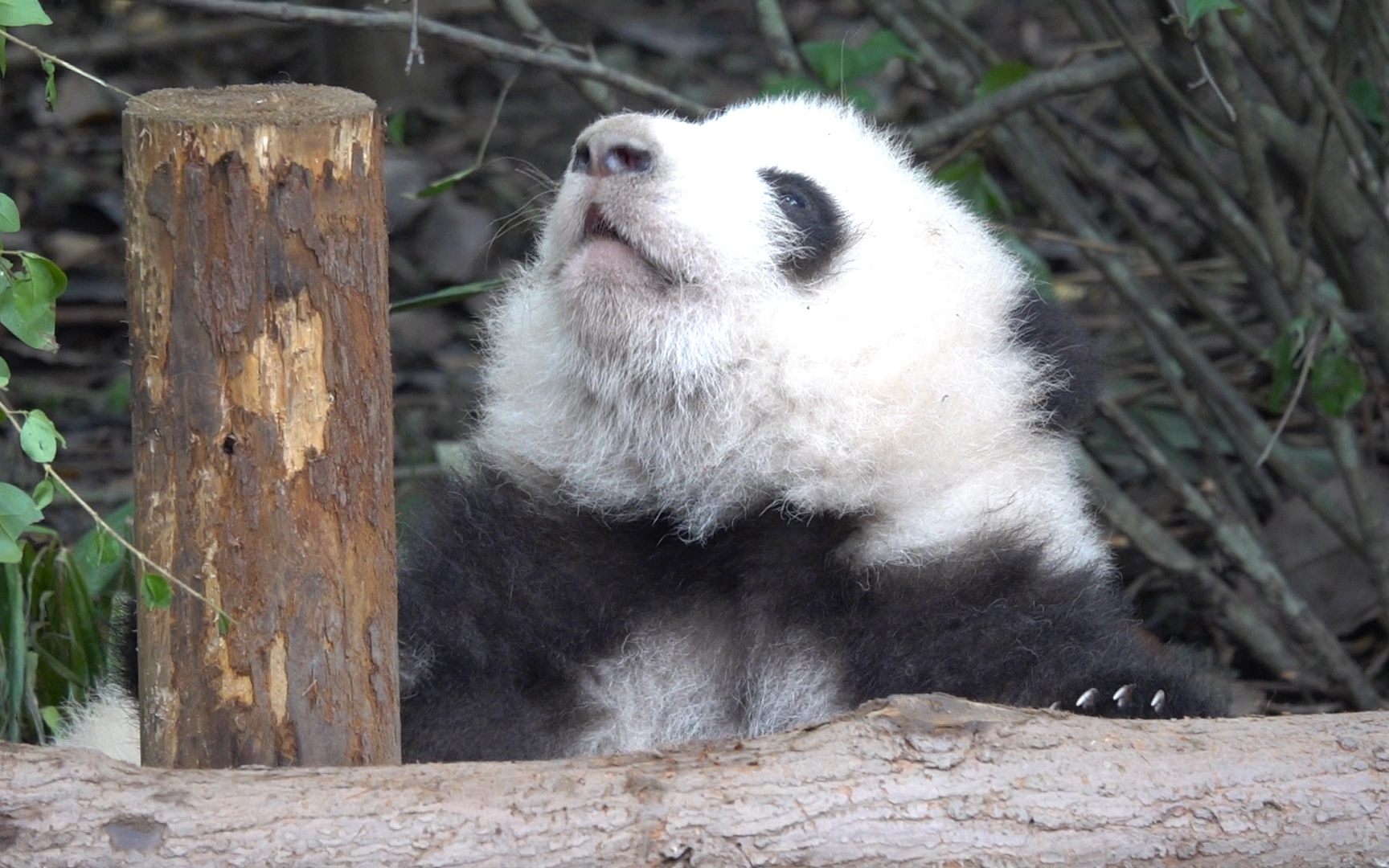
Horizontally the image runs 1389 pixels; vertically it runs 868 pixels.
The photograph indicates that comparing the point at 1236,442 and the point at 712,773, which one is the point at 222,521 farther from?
the point at 1236,442

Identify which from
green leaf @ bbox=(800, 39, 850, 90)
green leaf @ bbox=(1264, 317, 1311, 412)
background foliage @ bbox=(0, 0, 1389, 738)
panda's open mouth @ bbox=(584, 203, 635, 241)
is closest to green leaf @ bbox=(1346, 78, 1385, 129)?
background foliage @ bbox=(0, 0, 1389, 738)

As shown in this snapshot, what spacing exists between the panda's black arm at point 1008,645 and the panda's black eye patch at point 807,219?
1.88 feet

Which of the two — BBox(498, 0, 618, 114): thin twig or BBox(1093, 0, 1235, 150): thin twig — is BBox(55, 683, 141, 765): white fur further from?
BBox(1093, 0, 1235, 150): thin twig

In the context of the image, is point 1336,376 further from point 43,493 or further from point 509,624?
point 43,493

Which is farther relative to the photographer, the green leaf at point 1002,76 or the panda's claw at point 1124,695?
the green leaf at point 1002,76

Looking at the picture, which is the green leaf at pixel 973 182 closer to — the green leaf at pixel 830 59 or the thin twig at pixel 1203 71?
the green leaf at pixel 830 59

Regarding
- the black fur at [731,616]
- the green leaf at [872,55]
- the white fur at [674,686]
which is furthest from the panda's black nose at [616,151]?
the green leaf at [872,55]

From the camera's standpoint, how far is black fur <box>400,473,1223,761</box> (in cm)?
275

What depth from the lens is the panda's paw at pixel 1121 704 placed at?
2.67 metres

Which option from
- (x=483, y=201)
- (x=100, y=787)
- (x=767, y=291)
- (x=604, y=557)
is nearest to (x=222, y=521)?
(x=100, y=787)

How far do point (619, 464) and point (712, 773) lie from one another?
96cm

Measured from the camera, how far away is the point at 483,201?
7324 mm

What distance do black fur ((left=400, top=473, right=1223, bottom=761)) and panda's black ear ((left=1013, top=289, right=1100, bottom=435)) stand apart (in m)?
0.34

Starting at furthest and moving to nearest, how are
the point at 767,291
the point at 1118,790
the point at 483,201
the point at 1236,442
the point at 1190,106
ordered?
the point at 483,201, the point at 1236,442, the point at 1190,106, the point at 767,291, the point at 1118,790
